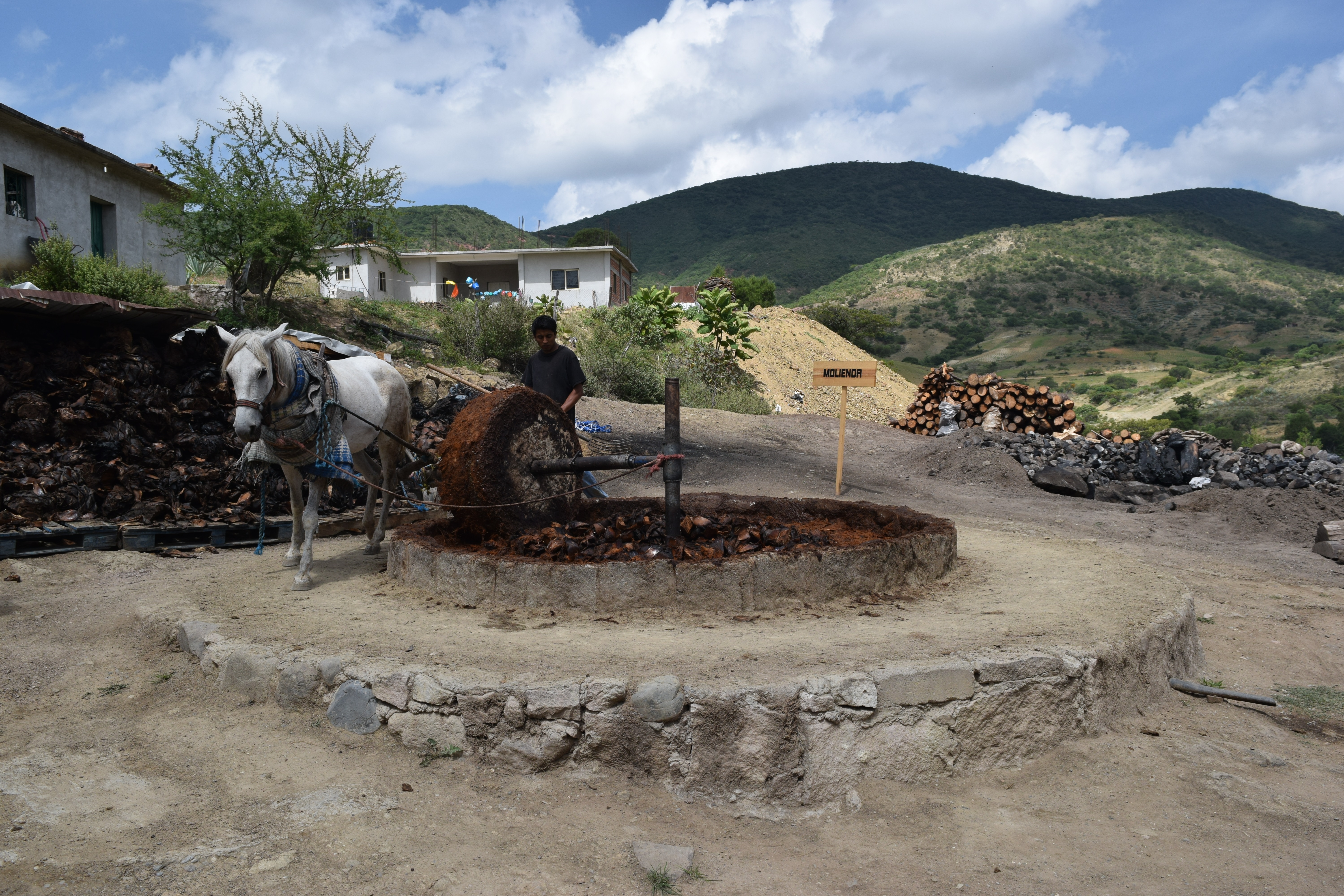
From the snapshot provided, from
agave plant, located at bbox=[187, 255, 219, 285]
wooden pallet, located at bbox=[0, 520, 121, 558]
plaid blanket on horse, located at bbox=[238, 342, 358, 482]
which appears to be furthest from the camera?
agave plant, located at bbox=[187, 255, 219, 285]

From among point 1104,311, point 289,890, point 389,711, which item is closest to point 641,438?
point 389,711

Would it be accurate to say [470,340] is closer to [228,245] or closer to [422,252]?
[228,245]

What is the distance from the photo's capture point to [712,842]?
303 cm

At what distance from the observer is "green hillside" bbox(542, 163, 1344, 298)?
9344cm

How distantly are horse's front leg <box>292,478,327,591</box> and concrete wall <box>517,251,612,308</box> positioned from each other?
111ft

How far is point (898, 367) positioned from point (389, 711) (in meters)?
45.7

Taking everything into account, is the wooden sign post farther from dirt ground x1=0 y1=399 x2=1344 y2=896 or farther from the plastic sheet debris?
the plastic sheet debris

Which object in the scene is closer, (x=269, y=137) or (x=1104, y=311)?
(x=269, y=137)

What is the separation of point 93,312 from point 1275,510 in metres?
14.4

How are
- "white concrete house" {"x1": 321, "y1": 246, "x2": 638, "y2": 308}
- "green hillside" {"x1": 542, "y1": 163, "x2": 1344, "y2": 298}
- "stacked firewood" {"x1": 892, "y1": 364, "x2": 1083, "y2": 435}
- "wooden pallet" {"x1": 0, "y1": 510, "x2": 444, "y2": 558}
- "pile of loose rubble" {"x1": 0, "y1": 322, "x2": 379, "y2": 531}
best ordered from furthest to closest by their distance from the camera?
"green hillside" {"x1": 542, "y1": 163, "x2": 1344, "y2": 298}
"white concrete house" {"x1": 321, "y1": 246, "x2": 638, "y2": 308}
"stacked firewood" {"x1": 892, "y1": 364, "x2": 1083, "y2": 435}
"pile of loose rubble" {"x1": 0, "y1": 322, "x2": 379, "y2": 531}
"wooden pallet" {"x1": 0, "y1": 510, "x2": 444, "y2": 558}

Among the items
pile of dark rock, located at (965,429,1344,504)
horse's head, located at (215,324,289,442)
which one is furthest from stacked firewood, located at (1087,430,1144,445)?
horse's head, located at (215,324,289,442)

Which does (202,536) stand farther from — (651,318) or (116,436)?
(651,318)

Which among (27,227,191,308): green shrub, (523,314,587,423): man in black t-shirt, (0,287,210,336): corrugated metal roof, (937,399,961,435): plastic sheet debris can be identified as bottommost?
(937,399,961,435): plastic sheet debris

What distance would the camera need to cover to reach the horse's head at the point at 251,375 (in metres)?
4.61
